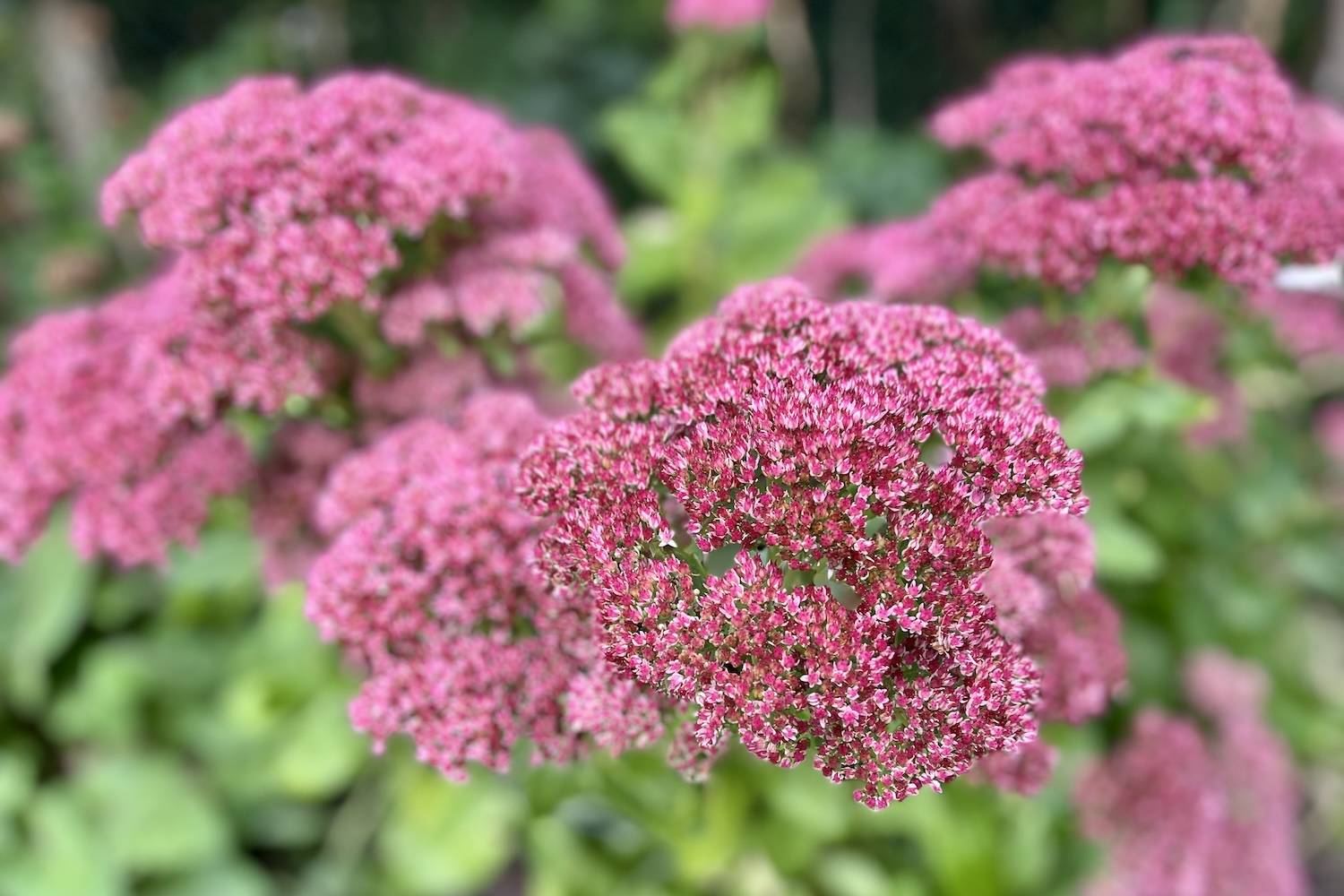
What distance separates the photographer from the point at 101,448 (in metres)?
1.07

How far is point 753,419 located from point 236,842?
61.1 inches

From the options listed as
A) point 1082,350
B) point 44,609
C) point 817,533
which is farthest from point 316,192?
point 44,609

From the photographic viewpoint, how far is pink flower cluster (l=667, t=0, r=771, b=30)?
174 centimetres

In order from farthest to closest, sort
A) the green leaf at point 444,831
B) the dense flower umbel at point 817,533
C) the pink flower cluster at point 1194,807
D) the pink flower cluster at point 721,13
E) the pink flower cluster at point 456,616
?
the pink flower cluster at point 721,13 < the green leaf at point 444,831 < the pink flower cluster at point 1194,807 < the pink flower cluster at point 456,616 < the dense flower umbel at point 817,533

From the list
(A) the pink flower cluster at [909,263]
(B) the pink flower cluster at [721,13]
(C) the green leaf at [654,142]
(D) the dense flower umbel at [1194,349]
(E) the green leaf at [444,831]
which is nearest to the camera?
(A) the pink flower cluster at [909,263]

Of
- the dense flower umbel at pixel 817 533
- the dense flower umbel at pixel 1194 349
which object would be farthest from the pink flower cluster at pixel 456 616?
the dense flower umbel at pixel 1194 349

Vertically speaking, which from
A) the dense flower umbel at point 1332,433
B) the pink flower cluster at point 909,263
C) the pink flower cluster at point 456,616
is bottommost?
the dense flower umbel at point 1332,433

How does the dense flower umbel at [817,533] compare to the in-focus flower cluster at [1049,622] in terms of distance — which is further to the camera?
the in-focus flower cluster at [1049,622]

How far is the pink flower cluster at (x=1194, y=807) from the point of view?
130 centimetres

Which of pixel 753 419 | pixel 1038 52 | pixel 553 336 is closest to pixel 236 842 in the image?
pixel 553 336

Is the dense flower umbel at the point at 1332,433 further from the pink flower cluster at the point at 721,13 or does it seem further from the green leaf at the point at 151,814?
the green leaf at the point at 151,814

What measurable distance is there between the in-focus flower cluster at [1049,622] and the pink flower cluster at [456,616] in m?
0.33

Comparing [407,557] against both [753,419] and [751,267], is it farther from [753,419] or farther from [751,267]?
[751,267]

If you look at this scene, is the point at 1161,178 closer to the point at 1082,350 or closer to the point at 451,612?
the point at 1082,350
